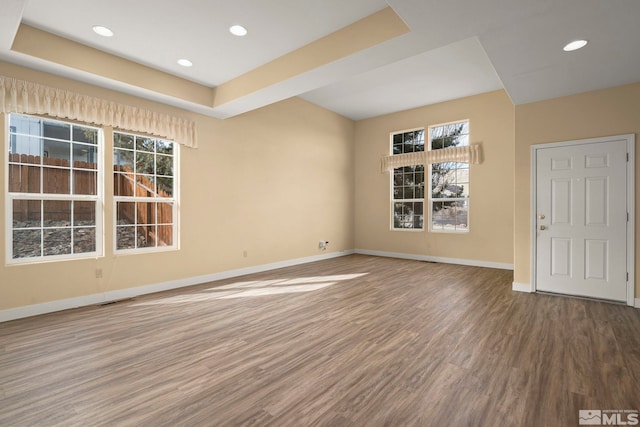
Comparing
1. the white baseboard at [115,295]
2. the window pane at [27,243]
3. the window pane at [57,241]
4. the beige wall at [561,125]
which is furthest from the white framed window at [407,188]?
the window pane at [27,243]

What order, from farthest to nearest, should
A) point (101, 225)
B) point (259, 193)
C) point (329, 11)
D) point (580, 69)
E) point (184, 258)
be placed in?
1. point (259, 193)
2. point (184, 258)
3. point (101, 225)
4. point (580, 69)
5. point (329, 11)

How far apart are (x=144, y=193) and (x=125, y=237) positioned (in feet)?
2.21

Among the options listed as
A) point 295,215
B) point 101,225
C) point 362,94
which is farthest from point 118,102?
point 362,94

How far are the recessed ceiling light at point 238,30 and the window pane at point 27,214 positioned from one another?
9.74ft

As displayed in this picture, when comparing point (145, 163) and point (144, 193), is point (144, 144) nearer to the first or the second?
point (145, 163)

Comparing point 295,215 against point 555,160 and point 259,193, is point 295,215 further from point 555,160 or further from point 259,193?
point 555,160

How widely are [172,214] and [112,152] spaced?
115 centimetres

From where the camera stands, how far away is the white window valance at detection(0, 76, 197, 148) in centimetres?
322

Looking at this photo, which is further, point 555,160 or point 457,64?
point 457,64

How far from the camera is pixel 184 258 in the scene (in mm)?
4609

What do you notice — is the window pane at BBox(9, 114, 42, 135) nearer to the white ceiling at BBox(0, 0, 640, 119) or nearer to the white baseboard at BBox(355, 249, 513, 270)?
the white ceiling at BBox(0, 0, 640, 119)

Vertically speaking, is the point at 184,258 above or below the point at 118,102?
below

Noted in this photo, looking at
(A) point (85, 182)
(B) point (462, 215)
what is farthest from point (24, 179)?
(B) point (462, 215)

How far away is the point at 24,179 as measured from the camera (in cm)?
337
